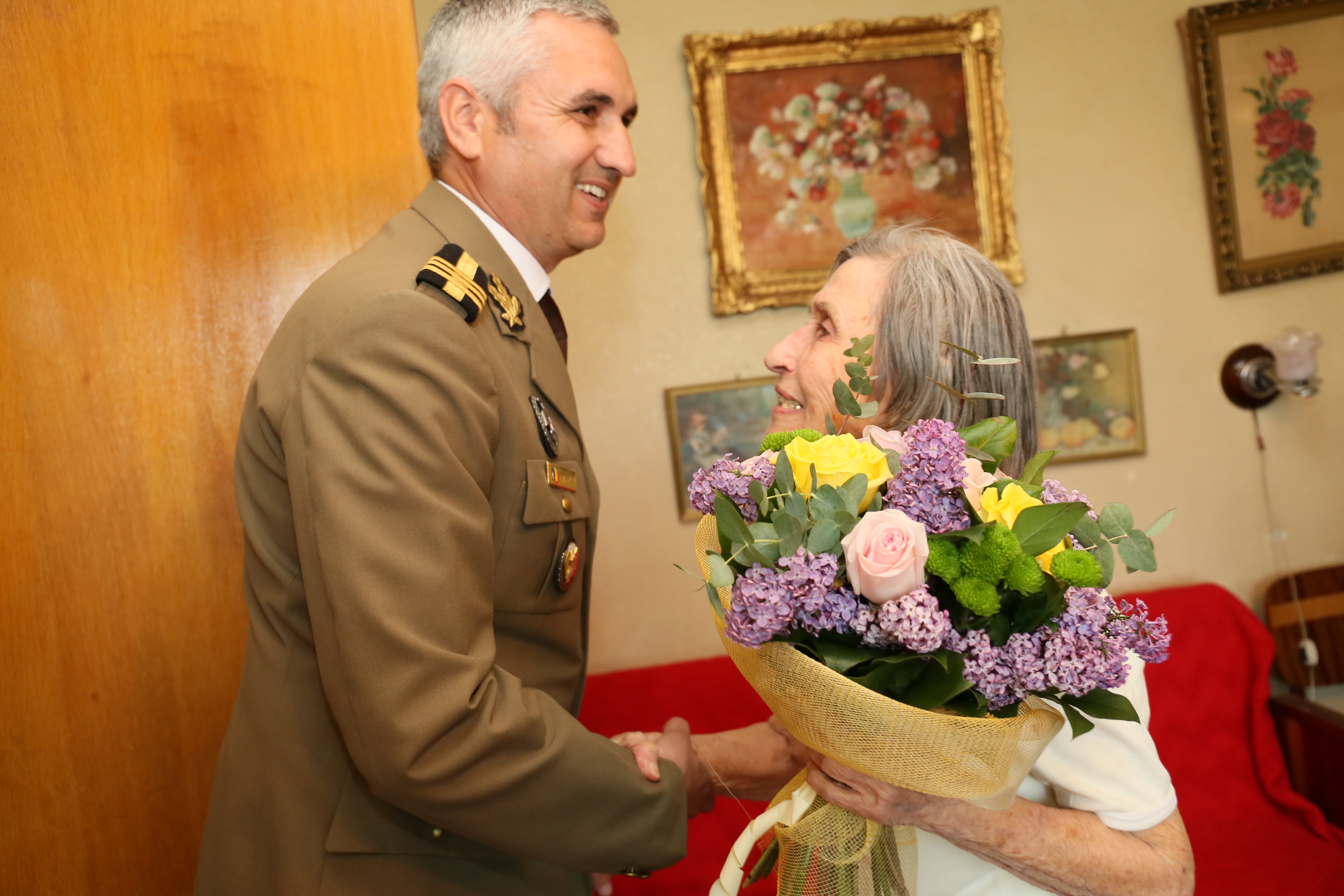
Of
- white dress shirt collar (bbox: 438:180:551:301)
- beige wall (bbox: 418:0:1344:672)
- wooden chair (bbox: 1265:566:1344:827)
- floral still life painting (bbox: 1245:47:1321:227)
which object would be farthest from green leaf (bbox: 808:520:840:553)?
floral still life painting (bbox: 1245:47:1321:227)

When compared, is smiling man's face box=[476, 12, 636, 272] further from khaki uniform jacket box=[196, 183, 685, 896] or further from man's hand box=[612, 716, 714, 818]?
man's hand box=[612, 716, 714, 818]

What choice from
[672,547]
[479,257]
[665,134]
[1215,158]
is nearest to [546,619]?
[479,257]

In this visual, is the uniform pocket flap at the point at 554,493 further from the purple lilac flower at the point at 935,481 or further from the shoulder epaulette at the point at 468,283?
the purple lilac flower at the point at 935,481

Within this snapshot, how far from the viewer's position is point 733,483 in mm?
1031

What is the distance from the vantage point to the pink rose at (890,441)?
1055 mm

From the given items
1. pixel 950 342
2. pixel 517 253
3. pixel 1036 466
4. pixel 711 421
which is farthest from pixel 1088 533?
pixel 711 421

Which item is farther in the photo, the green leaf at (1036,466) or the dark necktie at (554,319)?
the dark necktie at (554,319)

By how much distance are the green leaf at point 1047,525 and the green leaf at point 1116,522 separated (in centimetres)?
9

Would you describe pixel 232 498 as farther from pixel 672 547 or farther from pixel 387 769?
pixel 672 547

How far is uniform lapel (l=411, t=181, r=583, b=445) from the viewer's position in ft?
4.89

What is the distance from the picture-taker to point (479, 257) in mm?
1521

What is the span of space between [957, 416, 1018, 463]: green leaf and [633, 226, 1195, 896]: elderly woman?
10.3 inches

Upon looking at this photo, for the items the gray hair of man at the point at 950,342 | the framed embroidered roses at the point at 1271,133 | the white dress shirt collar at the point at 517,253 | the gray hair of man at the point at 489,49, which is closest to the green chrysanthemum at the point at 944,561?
the gray hair of man at the point at 950,342

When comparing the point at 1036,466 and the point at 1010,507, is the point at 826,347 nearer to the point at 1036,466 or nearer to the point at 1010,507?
the point at 1036,466
